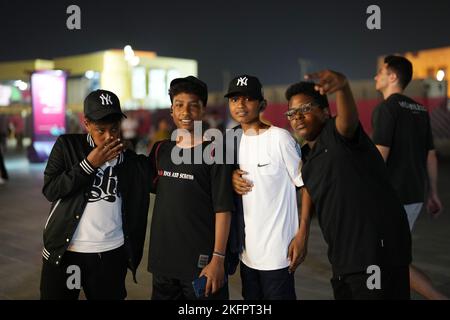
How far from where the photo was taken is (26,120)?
39.0m

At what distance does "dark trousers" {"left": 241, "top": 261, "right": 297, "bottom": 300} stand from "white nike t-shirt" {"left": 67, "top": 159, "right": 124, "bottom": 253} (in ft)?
2.73

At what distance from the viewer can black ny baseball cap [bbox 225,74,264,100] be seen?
279 centimetres

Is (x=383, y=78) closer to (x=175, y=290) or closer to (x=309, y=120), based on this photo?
(x=309, y=120)

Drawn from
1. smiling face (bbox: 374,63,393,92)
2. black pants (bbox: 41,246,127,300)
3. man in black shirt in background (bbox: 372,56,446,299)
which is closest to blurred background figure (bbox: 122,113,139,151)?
black pants (bbox: 41,246,127,300)

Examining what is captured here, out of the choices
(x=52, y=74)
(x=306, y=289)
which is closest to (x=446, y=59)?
(x=52, y=74)

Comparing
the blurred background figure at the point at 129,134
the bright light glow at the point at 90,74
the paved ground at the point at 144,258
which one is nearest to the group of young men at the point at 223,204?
the blurred background figure at the point at 129,134

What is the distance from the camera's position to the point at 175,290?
8.62 feet

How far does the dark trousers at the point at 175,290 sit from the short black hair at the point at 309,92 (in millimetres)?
1201

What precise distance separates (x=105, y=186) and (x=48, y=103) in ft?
57.1

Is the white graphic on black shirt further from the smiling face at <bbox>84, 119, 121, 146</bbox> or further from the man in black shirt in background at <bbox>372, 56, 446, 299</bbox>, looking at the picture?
the man in black shirt in background at <bbox>372, 56, 446, 299</bbox>

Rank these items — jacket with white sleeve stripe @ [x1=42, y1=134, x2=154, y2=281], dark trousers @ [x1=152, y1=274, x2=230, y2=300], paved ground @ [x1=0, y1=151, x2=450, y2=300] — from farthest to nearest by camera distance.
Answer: paved ground @ [x1=0, y1=151, x2=450, y2=300] < dark trousers @ [x1=152, y1=274, x2=230, y2=300] < jacket with white sleeve stripe @ [x1=42, y1=134, x2=154, y2=281]

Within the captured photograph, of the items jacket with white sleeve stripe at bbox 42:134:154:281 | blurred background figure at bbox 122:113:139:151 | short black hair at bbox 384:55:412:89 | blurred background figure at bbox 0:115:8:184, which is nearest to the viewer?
jacket with white sleeve stripe at bbox 42:134:154:281

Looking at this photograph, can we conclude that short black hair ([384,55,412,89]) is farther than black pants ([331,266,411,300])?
Yes
